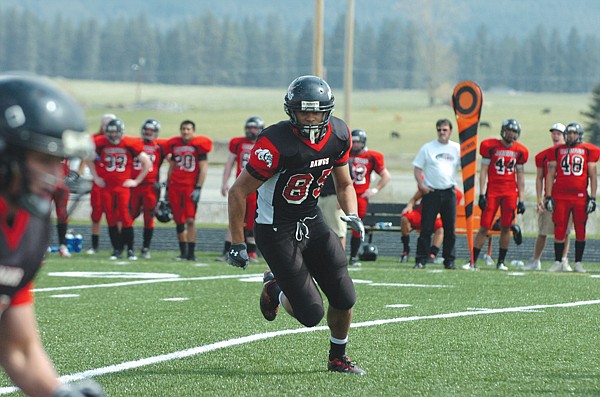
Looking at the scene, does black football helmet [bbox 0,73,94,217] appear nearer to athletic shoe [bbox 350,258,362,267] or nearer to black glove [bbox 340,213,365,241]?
black glove [bbox 340,213,365,241]

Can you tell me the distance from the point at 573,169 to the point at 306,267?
25.6 ft

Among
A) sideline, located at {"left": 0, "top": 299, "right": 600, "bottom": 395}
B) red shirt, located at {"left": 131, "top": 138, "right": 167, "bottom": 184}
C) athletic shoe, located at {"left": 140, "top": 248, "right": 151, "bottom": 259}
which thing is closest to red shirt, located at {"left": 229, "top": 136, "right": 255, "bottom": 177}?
red shirt, located at {"left": 131, "top": 138, "right": 167, "bottom": 184}

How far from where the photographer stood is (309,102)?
638 centimetres

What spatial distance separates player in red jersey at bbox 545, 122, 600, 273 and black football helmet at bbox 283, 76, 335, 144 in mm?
7803

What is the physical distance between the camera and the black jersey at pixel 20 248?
3582mm

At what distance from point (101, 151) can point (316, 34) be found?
22.4ft

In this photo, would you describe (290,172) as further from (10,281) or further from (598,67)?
(598,67)

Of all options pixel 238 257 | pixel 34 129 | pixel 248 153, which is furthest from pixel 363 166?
pixel 34 129

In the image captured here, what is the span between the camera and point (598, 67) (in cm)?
16838

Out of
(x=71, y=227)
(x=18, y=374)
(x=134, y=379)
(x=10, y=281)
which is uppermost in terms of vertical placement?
(x=10, y=281)

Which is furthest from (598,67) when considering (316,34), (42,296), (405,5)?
(42,296)

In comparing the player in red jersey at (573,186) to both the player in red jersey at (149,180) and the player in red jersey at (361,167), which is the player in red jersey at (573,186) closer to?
the player in red jersey at (361,167)

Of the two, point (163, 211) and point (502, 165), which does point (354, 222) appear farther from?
point (163, 211)

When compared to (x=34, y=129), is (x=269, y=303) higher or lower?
lower
